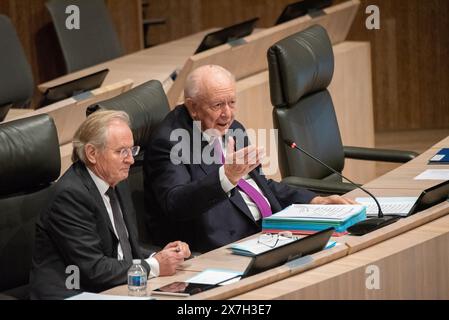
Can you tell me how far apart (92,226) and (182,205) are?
483 millimetres

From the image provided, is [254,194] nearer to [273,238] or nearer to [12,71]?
[273,238]

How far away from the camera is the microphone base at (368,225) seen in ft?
10.9

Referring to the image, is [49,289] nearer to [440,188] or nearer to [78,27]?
[440,188]

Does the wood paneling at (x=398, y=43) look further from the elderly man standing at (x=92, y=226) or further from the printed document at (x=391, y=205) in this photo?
the elderly man standing at (x=92, y=226)

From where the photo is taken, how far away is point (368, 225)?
11.0 ft

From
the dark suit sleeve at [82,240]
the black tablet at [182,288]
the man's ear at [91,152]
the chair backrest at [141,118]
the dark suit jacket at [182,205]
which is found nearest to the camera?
the black tablet at [182,288]

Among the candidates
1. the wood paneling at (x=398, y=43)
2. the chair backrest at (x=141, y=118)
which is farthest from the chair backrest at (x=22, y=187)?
the wood paneling at (x=398, y=43)

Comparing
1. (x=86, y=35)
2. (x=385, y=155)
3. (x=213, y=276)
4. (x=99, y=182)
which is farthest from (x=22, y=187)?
(x=86, y=35)

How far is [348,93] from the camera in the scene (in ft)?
19.7

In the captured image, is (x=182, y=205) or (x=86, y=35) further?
(x=86, y=35)

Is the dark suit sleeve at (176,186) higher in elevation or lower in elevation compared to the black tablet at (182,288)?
higher

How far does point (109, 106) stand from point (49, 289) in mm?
800
